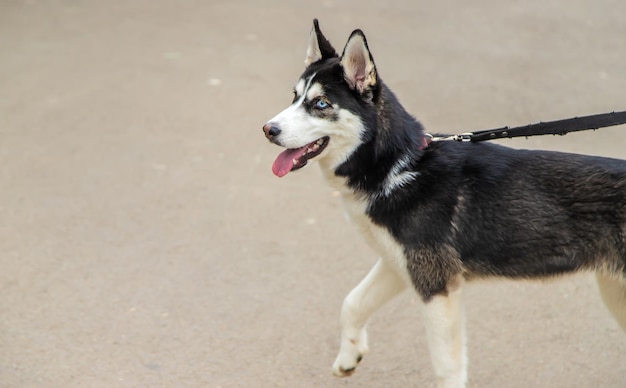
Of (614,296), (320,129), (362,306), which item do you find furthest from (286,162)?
(614,296)

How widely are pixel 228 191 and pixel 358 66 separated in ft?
8.87

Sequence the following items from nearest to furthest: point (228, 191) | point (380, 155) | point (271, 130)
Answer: point (271, 130) < point (380, 155) < point (228, 191)

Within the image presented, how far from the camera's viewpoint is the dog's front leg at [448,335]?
4230mm

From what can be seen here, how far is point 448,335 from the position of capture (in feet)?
14.0

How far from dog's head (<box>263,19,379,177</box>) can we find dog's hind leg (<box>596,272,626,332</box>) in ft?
4.27

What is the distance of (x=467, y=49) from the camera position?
9680 millimetres

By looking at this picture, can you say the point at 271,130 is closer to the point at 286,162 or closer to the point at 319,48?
the point at 286,162

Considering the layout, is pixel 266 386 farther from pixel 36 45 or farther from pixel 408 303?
pixel 36 45

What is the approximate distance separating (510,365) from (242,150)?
3.20 m

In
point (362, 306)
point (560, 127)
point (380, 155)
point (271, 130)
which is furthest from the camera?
point (362, 306)

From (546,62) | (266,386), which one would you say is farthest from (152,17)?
(266,386)

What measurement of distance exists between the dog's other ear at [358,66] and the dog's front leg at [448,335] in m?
0.99

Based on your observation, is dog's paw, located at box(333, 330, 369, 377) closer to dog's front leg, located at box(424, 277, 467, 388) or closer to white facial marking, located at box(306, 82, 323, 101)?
dog's front leg, located at box(424, 277, 467, 388)

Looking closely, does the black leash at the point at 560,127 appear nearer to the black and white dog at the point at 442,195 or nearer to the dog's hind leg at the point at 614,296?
the black and white dog at the point at 442,195
